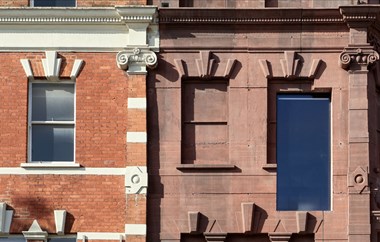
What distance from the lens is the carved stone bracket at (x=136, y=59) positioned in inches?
896

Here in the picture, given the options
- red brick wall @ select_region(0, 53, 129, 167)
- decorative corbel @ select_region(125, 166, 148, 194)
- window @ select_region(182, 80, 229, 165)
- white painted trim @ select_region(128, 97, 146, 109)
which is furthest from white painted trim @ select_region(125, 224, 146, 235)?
white painted trim @ select_region(128, 97, 146, 109)

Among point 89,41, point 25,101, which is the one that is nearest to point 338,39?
point 89,41

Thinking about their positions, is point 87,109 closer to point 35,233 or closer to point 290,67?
point 35,233

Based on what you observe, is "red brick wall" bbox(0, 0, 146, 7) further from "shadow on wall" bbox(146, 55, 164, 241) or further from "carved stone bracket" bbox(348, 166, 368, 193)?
"carved stone bracket" bbox(348, 166, 368, 193)

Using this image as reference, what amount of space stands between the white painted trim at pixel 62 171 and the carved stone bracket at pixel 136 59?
2226 mm

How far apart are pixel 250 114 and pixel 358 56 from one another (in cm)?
269

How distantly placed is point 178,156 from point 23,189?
11.3 feet

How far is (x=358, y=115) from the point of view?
74.0 ft

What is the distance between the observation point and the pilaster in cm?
2223

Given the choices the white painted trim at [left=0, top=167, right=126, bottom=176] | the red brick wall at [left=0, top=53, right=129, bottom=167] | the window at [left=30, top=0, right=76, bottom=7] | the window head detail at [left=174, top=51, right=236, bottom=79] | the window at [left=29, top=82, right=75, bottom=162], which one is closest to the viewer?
the white painted trim at [left=0, top=167, right=126, bottom=176]

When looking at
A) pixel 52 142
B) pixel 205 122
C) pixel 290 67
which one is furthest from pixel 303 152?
pixel 52 142

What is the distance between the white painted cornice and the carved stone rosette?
164 inches

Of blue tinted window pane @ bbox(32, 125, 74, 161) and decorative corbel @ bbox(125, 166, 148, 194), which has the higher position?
blue tinted window pane @ bbox(32, 125, 74, 161)

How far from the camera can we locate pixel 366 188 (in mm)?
22281
